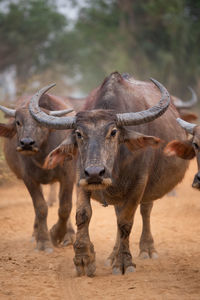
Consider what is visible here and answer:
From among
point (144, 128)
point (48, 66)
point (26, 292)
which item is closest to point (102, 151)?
point (144, 128)

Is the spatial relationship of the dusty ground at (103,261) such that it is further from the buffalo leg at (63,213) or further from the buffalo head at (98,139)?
the buffalo head at (98,139)

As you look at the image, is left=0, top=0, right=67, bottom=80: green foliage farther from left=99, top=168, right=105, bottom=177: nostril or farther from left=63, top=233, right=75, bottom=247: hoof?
left=99, top=168, right=105, bottom=177: nostril

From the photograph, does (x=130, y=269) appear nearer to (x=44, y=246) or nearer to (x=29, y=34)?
(x=44, y=246)

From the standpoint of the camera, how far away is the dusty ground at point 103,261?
17.4ft

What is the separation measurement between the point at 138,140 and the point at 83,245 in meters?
1.30

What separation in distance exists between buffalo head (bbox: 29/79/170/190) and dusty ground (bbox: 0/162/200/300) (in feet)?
3.56

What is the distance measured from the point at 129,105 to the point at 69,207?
6.93 ft

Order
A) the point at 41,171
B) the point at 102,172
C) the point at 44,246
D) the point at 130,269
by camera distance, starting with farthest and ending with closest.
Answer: the point at 41,171 → the point at 44,246 → the point at 130,269 → the point at 102,172

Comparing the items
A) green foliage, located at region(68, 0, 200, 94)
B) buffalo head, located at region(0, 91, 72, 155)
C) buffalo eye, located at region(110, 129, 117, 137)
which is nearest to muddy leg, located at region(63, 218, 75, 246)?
buffalo head, located at region(0, 91, 72, 155)

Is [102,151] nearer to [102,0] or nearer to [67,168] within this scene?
[67,168]

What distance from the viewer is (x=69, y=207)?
7984 mm

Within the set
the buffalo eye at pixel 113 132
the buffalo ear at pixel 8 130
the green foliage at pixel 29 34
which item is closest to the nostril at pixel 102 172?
the buffalo eye at pixel 113 132

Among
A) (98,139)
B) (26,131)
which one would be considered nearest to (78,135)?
(98,139)

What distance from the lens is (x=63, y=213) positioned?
311 inches
